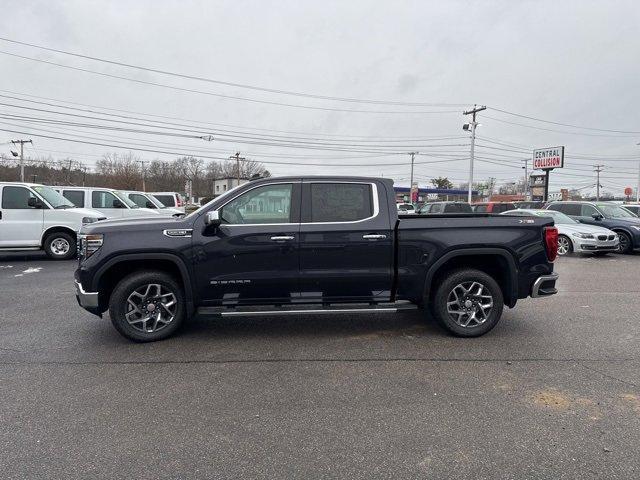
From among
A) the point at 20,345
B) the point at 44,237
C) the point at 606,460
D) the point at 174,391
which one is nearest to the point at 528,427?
the point at 606,460

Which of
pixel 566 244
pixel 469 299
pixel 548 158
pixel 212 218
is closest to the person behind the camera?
pixel 212 218

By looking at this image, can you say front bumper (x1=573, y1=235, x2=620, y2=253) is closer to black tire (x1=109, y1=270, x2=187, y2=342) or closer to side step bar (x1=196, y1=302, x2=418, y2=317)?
side step bar (x1=196, y1=302, x2=418, y2=317)

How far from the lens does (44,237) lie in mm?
11797

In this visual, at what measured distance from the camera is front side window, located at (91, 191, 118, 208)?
14492 mm

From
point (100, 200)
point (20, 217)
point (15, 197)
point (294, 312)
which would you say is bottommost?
point (294, 312)

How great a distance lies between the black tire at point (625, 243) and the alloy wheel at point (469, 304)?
11864 mm

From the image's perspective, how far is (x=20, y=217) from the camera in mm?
11523

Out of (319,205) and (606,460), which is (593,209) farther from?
(606,460)

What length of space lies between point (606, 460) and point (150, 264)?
179 inches

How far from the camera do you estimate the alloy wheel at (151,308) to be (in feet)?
16.5

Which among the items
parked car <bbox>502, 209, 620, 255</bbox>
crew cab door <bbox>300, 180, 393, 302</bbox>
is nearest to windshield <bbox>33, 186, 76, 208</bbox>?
crew cab door <bbox>300, 180, 393, 302</bbox>

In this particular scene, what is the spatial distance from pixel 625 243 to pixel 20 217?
1777 centimetres

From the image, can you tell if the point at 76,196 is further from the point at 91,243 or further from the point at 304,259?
the point at 304,259

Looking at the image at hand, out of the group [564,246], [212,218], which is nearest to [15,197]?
[212,218]
